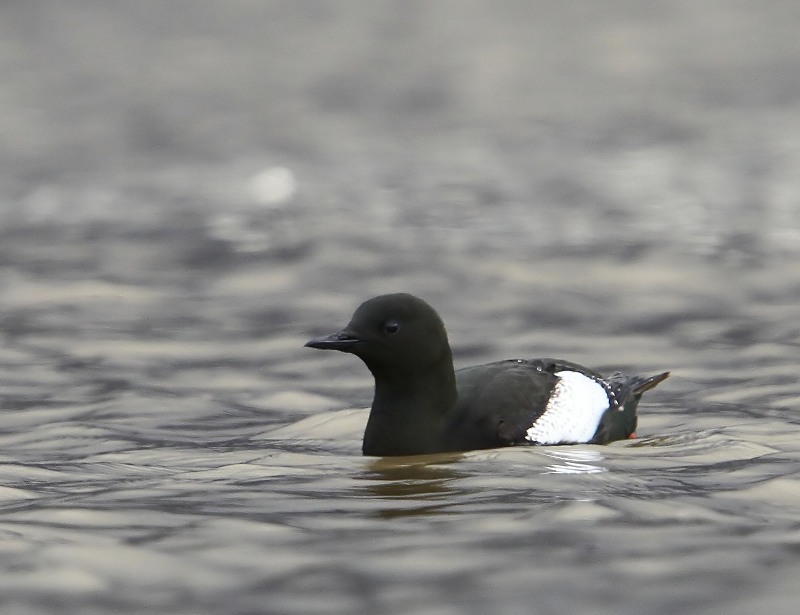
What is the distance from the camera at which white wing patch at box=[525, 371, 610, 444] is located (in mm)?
8031

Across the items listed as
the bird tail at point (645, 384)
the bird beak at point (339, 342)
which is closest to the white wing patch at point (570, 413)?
the bird tail at point (645, 384)

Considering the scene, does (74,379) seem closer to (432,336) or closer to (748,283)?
(432,336)

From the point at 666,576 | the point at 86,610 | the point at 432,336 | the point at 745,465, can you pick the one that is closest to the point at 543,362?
the point at 432,336

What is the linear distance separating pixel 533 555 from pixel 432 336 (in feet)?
8.79

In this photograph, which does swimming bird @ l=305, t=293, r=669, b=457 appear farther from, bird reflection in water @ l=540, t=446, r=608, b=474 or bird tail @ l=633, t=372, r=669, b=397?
bird tail @ l=633, t=372, r=669, b=397

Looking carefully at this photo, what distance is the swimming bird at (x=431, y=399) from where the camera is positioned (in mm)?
7906

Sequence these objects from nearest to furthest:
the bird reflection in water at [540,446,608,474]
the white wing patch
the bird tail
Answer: the bird reflection in water at [540,446,608,474] < the white wing patch < the bird tail

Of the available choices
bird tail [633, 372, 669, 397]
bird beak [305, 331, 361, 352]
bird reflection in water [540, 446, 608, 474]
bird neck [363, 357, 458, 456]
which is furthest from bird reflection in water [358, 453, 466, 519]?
bird tail [633, 372, 669, 397]

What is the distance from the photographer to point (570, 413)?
816 cm

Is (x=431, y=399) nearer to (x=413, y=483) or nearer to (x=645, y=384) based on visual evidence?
(x=413, y=483)

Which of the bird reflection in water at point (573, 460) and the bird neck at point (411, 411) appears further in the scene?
the bird neck at point (411, 411)

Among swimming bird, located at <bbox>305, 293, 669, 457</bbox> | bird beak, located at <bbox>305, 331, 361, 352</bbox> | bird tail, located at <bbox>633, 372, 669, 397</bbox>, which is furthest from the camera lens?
→ bird tail, located at <bbox>633, 372, 669, 397</bbox>

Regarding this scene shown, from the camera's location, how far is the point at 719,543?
18.4ft

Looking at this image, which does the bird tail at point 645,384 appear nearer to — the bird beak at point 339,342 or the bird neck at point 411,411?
the bird neck at point 411,411
